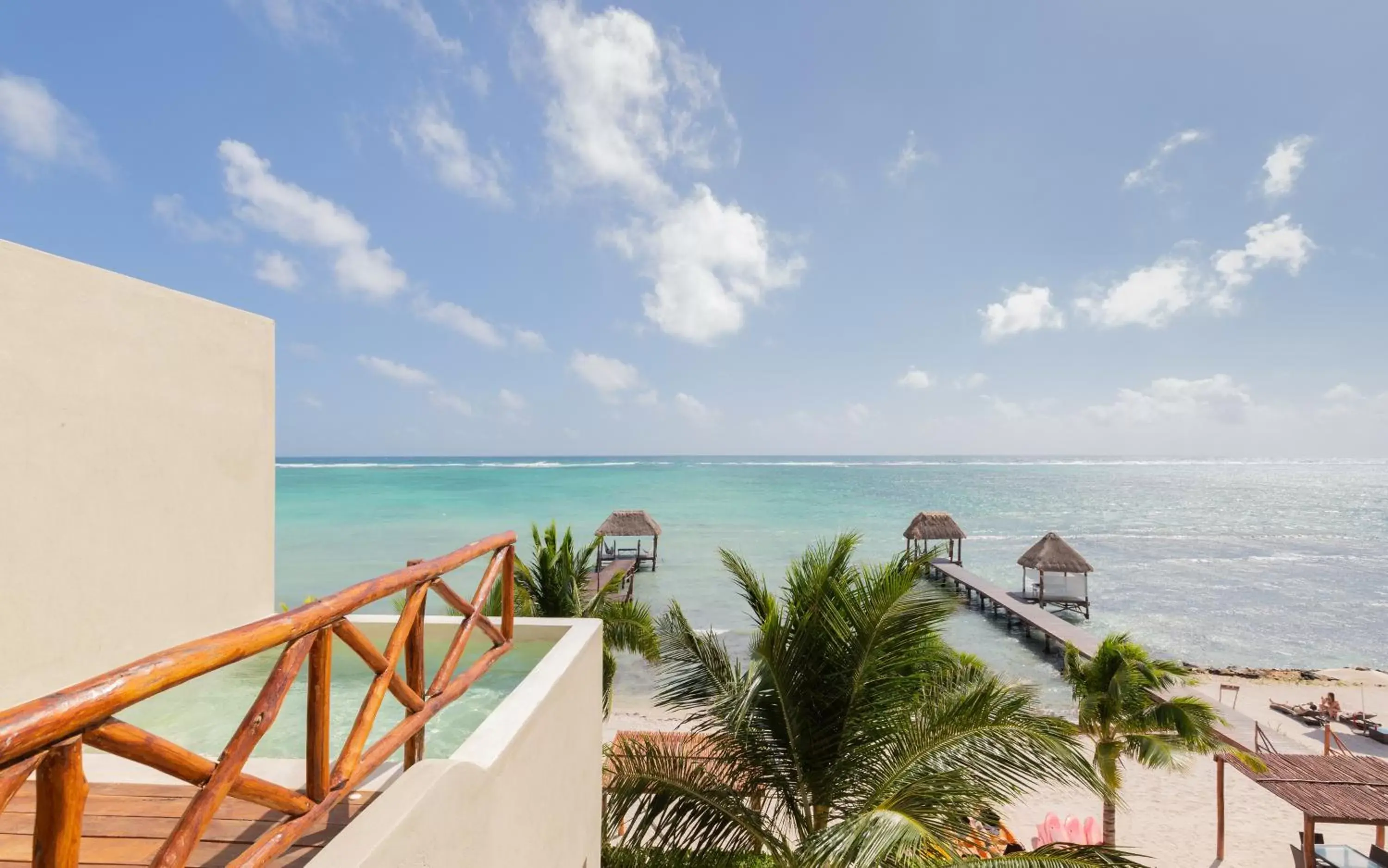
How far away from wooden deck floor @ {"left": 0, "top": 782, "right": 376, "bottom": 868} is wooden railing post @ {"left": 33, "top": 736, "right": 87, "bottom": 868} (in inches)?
40.1

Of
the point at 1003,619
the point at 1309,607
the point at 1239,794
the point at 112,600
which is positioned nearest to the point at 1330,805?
the point at 1239,794

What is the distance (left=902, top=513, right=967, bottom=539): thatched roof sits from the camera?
26.3m

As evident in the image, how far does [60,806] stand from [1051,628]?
2182 cm

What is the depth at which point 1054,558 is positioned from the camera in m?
22.0

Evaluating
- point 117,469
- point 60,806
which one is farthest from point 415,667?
point 117,469

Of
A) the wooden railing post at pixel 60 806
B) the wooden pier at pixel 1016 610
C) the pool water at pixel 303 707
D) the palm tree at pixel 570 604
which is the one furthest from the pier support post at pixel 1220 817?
the wooden railing post at pixel 60 806

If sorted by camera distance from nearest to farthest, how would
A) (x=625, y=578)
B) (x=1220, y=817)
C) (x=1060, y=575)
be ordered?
(x=1220, y=817), (x=625, y=578), (x=1060, y=575)

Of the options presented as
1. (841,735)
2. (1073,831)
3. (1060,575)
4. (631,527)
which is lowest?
(1073,831)

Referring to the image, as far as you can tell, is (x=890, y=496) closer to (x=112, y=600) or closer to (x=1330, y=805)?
(x=1330, y=805)

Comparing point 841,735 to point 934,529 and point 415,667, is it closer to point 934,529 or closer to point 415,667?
point 415,667

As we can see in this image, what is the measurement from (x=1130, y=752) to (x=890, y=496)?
56070 mm

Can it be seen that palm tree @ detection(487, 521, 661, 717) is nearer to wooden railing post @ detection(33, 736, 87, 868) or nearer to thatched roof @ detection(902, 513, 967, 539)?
wooden railing post @ detection(33, 736, 87, 868)

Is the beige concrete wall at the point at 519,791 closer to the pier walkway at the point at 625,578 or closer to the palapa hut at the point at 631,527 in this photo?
the pier walkway at the point at 625,578

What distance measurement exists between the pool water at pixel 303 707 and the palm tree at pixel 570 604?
14.3 feet
